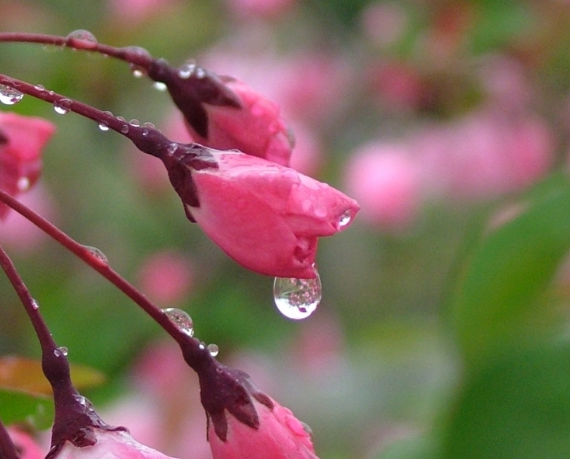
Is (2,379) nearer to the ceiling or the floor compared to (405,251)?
nearer to the ceiling

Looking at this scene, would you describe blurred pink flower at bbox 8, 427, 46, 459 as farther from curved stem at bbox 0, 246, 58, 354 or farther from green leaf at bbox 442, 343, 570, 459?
green leaf at bbox 442, 343, 570, 459

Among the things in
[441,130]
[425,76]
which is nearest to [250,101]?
[425,76]

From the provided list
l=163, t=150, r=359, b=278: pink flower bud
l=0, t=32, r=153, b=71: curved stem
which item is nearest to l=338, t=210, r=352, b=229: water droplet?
l=163, t=150, r=359, b=278: pink flower bud

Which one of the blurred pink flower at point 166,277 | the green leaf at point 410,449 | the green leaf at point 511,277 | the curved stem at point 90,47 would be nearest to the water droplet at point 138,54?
the curved stem at point 90,47

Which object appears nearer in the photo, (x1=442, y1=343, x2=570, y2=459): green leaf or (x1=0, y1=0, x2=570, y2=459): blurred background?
(x1=442, y1=343, x2=570, y2=459): green leaf

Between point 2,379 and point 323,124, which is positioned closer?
point 2,379

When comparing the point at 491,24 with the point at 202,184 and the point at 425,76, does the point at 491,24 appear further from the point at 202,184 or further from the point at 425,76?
the point at 202,184

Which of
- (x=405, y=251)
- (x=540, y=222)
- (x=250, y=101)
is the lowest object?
(x=405, y=251)
